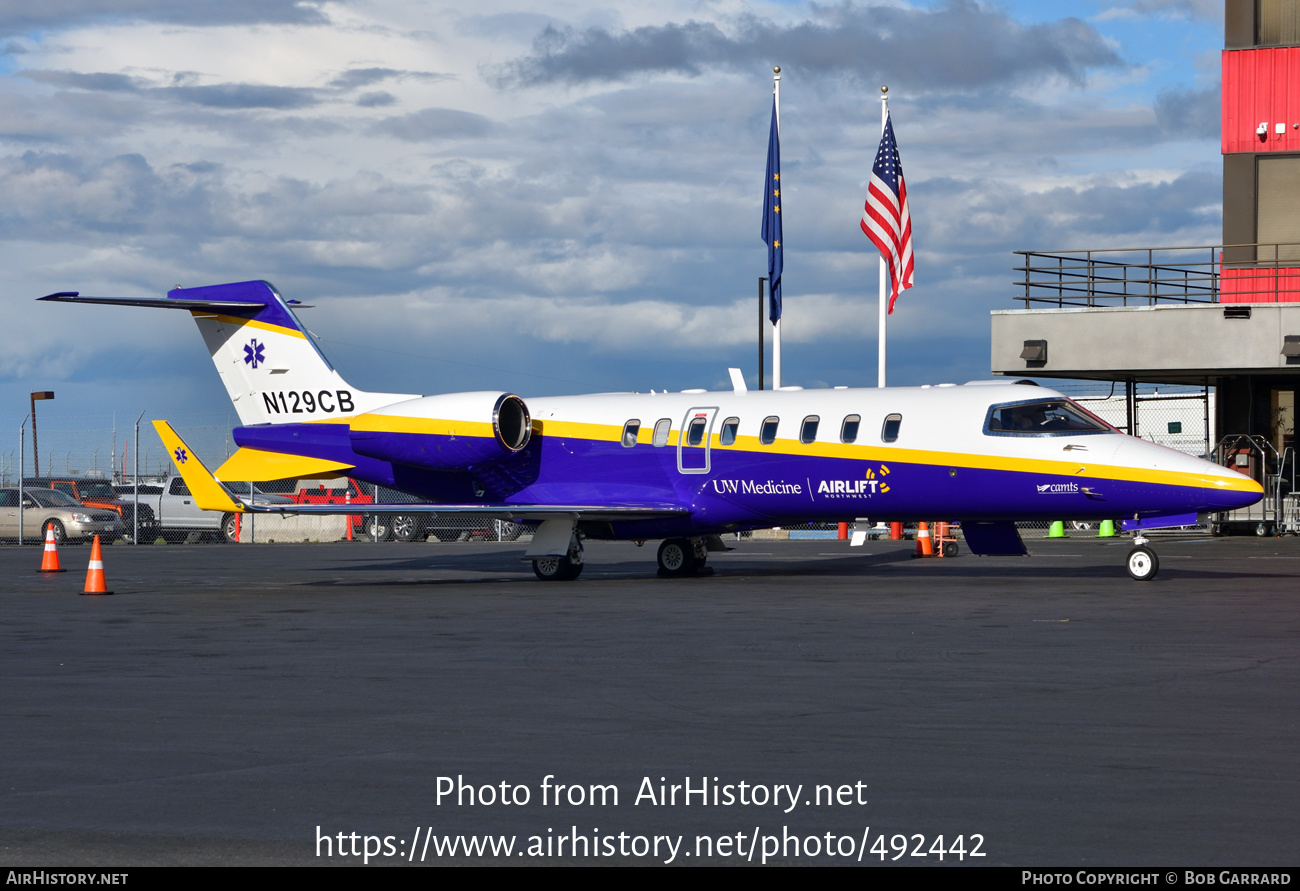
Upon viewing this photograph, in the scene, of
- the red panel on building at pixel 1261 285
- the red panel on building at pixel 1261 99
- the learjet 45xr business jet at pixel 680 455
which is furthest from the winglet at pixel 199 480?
the red panel on building at pixel 1261 99

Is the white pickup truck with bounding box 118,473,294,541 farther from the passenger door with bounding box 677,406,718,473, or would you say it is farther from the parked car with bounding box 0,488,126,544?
the passenger door with bounding box 677,406,718,473

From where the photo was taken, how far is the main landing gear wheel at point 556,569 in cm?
2231

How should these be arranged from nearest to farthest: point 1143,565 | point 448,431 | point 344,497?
1. point 1143,565
2. point 448,431
3. point 344,497

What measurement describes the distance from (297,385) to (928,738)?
1889 centimetres

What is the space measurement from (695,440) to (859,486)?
2800 millimetres

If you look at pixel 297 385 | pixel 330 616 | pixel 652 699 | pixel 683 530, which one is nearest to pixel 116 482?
pixel 297 385

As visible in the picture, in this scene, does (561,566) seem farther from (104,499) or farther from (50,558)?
(104,499)

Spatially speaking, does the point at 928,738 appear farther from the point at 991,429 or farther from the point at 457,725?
the point at 991,429

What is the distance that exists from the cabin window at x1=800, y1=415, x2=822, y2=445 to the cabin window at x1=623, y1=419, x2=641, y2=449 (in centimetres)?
284

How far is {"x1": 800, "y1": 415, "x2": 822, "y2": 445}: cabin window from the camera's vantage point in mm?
21219

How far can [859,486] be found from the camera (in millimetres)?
20797

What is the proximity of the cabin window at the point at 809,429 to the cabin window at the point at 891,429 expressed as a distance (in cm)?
104

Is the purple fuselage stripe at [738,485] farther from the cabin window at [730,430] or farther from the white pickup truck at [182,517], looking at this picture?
the white pickup truck at [182,517]

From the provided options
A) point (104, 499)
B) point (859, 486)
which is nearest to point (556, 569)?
point (859, 486)
